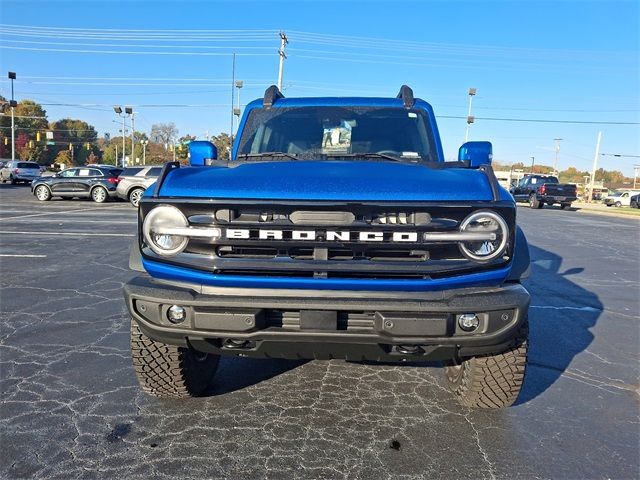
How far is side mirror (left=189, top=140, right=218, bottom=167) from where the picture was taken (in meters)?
3.62

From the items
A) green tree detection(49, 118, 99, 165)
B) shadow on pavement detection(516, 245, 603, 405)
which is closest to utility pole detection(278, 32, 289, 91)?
shadow on pavement detection(516, 245, 603, 405)

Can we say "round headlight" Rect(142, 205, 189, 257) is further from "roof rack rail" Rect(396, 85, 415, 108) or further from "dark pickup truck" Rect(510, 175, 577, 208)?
"dark pickup truck" Rect(510, 175, 577, 208)

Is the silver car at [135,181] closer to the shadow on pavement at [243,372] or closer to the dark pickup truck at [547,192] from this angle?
the shadow on pavement at [243,372]

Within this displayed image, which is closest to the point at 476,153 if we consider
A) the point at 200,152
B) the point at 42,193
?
the point at 200,152

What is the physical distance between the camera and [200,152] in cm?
363

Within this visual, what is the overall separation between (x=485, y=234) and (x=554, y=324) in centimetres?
329

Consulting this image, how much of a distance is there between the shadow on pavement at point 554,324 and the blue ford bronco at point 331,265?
4.64ft

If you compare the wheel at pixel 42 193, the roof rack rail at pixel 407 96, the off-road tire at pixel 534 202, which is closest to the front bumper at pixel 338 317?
the roof rack rail at pixel 407 96

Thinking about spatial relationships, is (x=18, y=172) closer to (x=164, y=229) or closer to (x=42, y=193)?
(x=42, y=193)

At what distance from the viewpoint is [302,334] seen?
2.34m

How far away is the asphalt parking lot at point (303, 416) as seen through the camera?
2.52 m

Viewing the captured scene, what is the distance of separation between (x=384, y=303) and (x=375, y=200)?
20.4 inches

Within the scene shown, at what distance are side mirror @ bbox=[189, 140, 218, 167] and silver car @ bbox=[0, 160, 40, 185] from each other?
118 feet

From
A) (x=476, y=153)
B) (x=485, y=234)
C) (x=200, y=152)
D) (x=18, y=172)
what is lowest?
(x=18, y=172)
